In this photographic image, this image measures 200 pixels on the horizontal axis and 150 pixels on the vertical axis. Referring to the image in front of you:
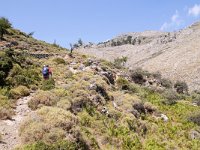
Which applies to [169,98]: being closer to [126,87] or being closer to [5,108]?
[126,87]

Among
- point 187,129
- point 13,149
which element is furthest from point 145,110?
point 13,149

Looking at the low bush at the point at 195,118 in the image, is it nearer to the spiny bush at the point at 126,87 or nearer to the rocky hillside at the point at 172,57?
the spiny bush at the point at 126,87

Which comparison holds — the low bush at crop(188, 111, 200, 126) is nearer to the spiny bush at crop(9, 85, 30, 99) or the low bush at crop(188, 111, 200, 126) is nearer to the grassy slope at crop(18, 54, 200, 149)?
the grassy slope at crop(18, 54, 200, 149)

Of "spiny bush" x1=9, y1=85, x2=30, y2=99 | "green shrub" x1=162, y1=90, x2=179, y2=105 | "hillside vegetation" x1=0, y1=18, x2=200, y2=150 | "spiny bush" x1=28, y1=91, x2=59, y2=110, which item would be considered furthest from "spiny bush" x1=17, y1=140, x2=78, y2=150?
"green shrub" x1=162, y1=90, x2=179, y2=105

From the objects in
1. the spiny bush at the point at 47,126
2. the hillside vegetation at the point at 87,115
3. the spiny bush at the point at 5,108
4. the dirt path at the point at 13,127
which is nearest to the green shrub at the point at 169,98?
the hillside vegetation at the point at 87,115

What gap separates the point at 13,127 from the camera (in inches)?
651

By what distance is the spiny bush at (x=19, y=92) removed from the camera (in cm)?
2105

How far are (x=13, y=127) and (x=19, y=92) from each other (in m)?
5.31

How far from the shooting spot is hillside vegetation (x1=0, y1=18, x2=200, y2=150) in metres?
15.7

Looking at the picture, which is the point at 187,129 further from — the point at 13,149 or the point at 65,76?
the point at 13,149

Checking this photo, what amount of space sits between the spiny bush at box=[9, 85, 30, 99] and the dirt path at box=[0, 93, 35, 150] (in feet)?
2.68

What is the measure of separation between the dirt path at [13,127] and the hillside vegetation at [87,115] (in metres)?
0.34

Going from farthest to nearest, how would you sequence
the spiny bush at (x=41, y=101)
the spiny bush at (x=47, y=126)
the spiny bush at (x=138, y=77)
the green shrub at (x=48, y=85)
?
the spiny bush at (x=138, y=77) → the green shrub at (x=48, y=85) → the spiny bush at (x=41, y=101) → the spiny bush at (x=47, y=126)

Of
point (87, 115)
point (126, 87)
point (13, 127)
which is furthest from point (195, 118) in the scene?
point (13, 127)
